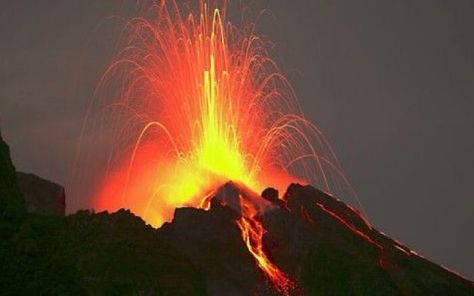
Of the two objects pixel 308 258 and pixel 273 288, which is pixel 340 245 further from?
pixel 273 288

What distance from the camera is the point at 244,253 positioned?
98750 millimetres

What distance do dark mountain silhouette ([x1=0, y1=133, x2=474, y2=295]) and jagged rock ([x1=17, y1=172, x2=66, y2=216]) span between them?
4280 millimetres

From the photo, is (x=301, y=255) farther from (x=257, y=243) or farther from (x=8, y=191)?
(x=8, y=191)

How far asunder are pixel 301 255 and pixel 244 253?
24.6 feet

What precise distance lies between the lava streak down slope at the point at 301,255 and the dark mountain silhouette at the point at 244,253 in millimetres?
128

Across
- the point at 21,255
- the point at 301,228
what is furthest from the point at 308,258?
the point at 21,255

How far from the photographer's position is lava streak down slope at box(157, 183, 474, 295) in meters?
96.8

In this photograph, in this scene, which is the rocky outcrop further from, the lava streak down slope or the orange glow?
the orange glow

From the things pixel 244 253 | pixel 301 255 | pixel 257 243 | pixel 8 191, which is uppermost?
pixel 8 191

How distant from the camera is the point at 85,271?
279 ft

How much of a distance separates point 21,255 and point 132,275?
3718 cm

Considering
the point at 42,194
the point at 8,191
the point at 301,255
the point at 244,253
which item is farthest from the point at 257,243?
the point at 8,191

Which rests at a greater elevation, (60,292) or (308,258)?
(60,292)

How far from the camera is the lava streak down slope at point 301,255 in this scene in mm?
96812
